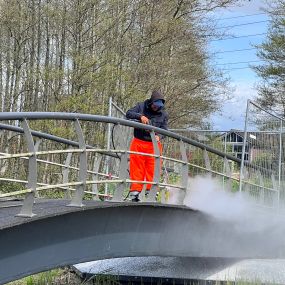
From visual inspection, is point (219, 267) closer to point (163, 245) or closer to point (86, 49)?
point (163, 245)

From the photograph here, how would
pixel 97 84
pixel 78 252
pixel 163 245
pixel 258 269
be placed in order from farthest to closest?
pixel 97 84, pixel 258 269, pixel 163 245, pixel 78 252

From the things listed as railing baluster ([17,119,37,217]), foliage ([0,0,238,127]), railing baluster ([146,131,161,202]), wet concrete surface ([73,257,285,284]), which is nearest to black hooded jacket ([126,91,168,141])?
railing baluster ([146,131,161,202])

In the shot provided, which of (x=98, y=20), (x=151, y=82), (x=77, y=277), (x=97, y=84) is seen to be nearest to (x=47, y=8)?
(x=98, y=20)

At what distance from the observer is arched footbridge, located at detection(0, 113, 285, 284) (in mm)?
5547

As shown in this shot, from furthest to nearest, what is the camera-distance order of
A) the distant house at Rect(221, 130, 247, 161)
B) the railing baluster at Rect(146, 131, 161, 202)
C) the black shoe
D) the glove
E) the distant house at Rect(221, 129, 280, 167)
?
the distant house at Rect(221, 130, 247, 161) → the distant house at Rect(221, 129, 280, 167) → the glove → the black shoe → the railing baluster at Rect(146, 131, 161, 202)

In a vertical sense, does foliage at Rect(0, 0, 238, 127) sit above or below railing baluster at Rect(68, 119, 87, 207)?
above

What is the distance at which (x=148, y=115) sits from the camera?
8633mm

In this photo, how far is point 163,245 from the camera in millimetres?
7910

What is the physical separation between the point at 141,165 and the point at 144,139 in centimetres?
38

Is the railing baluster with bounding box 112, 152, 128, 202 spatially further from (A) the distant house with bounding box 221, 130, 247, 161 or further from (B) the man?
(A) the distant house with bounding box 221, 130, 247, 161

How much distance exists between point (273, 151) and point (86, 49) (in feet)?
33.4

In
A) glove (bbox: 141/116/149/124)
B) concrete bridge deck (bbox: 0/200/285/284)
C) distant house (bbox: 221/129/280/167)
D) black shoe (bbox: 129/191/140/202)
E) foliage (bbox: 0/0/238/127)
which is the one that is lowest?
concrete bridge deck (bbox: 0/200/285/284)

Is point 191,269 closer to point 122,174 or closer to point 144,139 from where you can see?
point 144,139

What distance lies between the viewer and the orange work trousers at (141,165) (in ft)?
27.2
